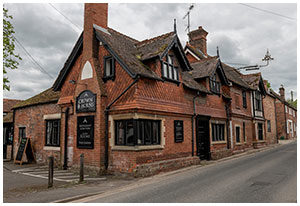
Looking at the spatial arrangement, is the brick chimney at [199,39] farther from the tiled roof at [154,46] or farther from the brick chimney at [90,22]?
the brick chimney at [90,22]

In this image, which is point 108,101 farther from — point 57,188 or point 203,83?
point 203,83

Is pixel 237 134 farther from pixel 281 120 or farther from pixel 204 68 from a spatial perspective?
pixel 281 120

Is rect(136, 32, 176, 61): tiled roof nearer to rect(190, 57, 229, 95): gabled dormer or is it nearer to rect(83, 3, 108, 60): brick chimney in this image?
rect(83, 3, 108, 60): brick chimney

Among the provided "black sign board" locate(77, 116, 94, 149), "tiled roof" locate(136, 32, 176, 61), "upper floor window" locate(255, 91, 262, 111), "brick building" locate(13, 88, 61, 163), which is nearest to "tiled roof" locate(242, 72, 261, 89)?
"upper floor window" locate(255, 91, 262, 111)

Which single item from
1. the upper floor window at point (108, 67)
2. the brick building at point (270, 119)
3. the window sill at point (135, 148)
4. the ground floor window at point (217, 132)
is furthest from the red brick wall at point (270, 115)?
the upper floor window at point (108, 67)

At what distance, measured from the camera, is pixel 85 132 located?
11.7 meters

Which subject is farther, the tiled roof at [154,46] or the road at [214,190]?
the tiled roof at [154,46]

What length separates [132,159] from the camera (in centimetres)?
1023

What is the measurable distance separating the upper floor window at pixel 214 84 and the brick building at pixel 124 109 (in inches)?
5.1

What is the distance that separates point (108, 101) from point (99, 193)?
197 inches

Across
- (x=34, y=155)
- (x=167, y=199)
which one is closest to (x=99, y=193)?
(x=167, y=199)

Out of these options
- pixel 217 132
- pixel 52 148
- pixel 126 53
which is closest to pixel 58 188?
pixel 52 148

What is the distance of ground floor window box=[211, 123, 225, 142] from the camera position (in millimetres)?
16672

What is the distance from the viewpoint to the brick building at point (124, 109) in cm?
1081
